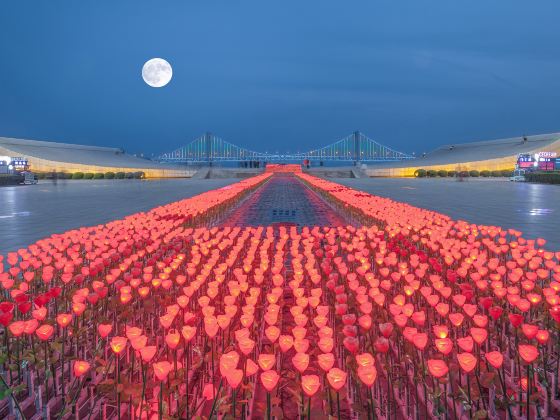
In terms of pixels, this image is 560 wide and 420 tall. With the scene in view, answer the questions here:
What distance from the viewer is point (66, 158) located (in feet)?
265

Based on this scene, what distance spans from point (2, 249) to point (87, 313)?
22.5 ft

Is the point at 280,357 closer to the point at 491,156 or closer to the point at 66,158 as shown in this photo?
the point at 66,158

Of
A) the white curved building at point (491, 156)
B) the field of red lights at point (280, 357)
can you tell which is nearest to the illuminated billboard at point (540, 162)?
the white curved building at point (491, 156)

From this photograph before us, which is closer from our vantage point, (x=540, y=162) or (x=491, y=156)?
(x=540, y=162)

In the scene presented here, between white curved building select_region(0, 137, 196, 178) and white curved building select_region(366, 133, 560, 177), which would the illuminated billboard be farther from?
white curved building select_region(0, 137, 196, 178)

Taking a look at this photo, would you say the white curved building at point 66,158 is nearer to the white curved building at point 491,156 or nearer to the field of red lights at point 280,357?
the white curved building at point 491,156

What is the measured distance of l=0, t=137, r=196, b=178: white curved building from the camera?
7194cm

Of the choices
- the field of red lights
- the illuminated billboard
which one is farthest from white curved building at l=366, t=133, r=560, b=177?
the field of red lights

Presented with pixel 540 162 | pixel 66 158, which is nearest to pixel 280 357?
pixel 540 162

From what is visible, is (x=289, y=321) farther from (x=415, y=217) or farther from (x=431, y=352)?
(x=415, y=217)

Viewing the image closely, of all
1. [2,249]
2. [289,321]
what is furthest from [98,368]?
[2,249]

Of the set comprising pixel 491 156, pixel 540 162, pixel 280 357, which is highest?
pixel 491 156

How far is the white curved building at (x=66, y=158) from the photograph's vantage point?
2832 inches

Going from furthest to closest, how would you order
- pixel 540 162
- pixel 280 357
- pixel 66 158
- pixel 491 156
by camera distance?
pixel 491 156
pixel 66 158
pixel 540 162
pixel 280 357
